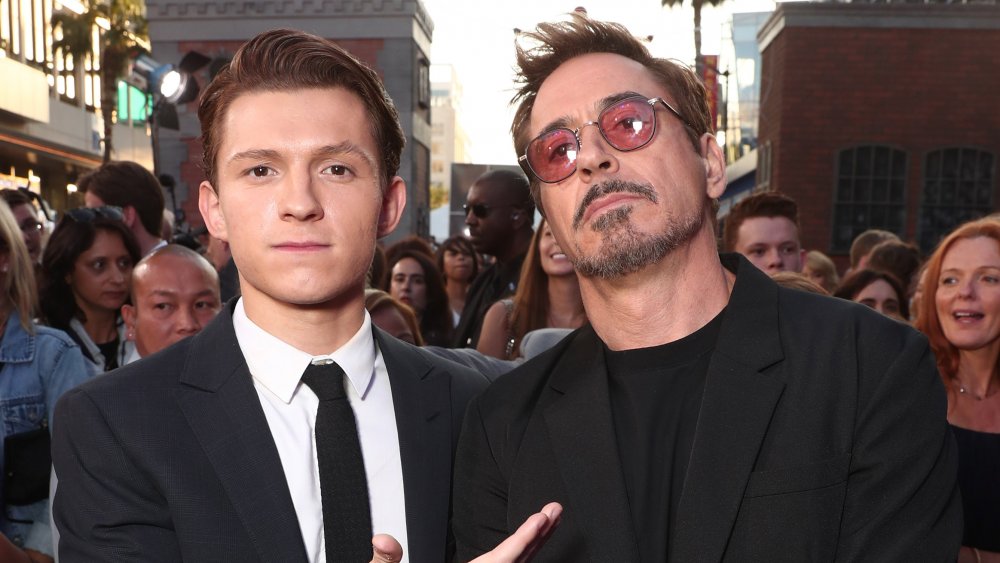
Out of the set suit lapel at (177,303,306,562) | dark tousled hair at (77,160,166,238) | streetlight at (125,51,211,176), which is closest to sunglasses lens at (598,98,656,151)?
suit lapel at (177,303,306,562)

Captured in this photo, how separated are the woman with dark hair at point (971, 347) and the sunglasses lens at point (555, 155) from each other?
2.33m

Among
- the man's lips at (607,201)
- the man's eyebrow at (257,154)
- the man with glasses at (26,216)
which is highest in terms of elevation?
the man's eyebrow at (257,154)

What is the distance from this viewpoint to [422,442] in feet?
8.13

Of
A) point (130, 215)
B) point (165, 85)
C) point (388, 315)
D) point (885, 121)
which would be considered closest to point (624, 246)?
point (388, 315)

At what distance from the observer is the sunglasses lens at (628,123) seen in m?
2.65

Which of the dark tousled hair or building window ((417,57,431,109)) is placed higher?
building window ((417,57,431,109))

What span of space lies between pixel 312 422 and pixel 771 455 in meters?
1.12

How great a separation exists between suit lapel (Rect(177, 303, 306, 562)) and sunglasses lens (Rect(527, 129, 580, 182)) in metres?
0.99

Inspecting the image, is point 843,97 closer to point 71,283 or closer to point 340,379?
point 71,283

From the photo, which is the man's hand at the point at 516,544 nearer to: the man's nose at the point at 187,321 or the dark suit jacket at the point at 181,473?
the dark suit jacket at the point at 181,473

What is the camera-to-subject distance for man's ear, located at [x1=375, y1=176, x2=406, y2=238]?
270 cm

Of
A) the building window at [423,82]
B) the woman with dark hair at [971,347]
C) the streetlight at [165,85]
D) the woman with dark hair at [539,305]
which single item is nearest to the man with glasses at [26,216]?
the streetlight at [165,85]

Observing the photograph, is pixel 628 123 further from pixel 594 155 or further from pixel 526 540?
pixel 526 540

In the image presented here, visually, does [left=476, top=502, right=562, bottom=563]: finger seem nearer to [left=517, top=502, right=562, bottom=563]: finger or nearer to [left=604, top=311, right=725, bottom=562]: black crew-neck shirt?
[left=517, top=502, right=562, bottom=563]: finger
